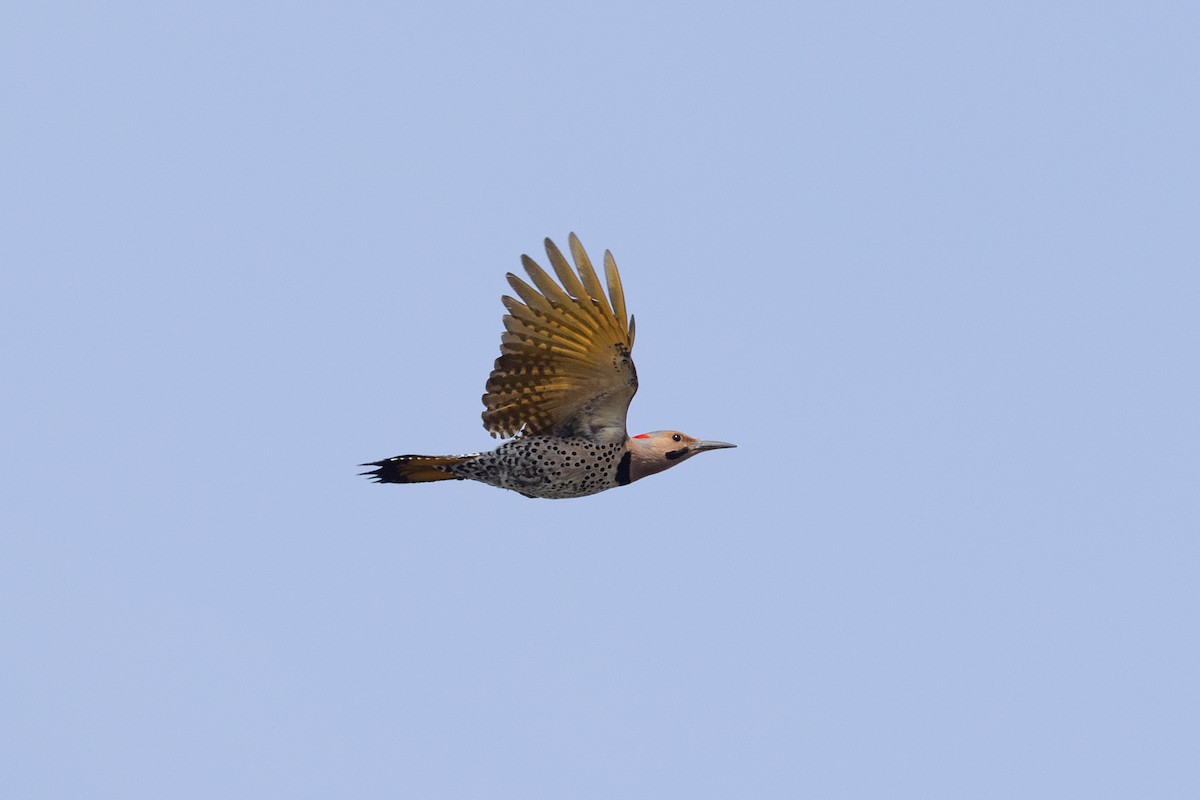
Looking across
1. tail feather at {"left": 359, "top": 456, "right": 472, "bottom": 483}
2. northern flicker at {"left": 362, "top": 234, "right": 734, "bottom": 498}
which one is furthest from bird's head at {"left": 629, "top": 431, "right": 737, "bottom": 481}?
tail feather at {"left": 359, "top": 456, "right": 472, "bottom": 483}

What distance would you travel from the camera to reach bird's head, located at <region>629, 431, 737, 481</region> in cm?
1202

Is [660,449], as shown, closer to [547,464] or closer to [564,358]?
[547,464]

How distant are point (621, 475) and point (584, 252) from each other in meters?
1.81

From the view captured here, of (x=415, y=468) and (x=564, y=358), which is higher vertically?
(x=564, y=358)

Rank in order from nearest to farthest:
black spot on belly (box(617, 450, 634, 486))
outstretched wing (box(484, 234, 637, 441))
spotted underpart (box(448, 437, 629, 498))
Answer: outstretched wing (box(484, 234, 637, 441)), spotted underpart (box(448, 437, 629, 498)), black spot on belly (box(617, 450, 634, 486))

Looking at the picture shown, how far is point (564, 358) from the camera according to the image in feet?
37.1

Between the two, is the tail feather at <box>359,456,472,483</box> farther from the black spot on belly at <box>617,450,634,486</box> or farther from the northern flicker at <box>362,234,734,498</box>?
the black spot on belly at <box>617,450,634,486</box>

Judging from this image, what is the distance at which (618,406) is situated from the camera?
38.4 feet

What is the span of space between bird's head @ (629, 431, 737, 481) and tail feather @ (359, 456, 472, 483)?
120 cm

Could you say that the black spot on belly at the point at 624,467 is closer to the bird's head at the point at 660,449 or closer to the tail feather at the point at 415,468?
the bird's head at the point at 660,449

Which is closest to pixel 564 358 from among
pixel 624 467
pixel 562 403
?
pixel 562 403

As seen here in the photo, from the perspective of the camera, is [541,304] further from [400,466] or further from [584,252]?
[400,466]

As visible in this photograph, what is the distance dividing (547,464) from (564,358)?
0.86 m

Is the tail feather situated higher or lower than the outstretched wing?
lower
